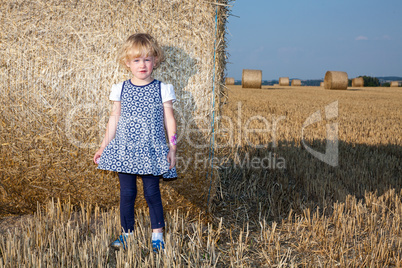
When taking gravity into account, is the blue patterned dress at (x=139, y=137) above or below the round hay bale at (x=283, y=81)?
below

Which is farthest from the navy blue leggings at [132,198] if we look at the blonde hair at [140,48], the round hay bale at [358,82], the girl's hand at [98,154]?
the round hay bale at [358,82]

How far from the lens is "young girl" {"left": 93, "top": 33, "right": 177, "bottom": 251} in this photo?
2678 mm

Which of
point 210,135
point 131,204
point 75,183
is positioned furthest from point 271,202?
point 75,183

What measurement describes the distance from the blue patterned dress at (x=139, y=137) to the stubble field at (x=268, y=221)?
53 centimetres

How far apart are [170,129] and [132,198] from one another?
1.96ft

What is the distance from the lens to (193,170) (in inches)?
122

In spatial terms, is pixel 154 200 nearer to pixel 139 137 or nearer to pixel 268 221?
pixel 139 137

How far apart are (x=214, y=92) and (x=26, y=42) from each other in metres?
1.55

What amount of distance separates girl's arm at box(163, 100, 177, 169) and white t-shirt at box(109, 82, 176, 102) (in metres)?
0.04

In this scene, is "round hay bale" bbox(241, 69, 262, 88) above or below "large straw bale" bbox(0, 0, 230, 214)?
above

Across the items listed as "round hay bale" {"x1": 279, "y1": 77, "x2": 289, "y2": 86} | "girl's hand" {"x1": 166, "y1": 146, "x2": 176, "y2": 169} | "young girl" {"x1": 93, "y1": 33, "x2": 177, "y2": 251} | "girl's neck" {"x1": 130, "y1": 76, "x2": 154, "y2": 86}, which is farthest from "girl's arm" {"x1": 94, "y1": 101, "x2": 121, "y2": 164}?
"round hay bale" {"x1": 279, "y1": 77, "x2": 289, "y2": 86}

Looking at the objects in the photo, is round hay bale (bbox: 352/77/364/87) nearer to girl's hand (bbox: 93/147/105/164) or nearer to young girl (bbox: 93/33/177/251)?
young girl (bbox: 93/33/177/251)

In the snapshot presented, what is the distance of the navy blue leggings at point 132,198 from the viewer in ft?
9.12

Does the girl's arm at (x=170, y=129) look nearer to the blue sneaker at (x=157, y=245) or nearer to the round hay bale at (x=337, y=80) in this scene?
the blue sneaker at (x=157, y=245)
